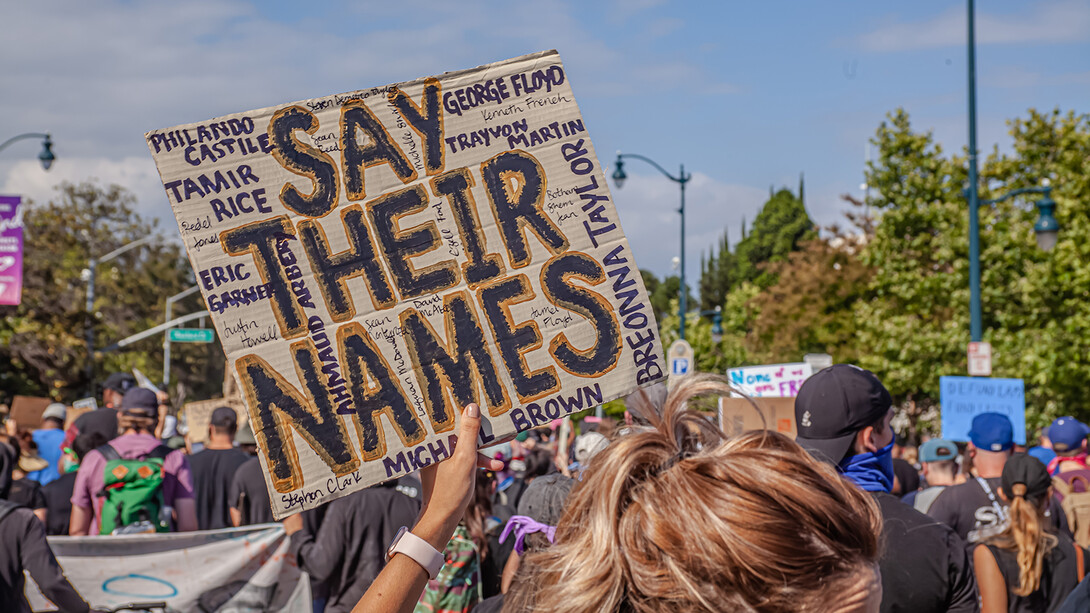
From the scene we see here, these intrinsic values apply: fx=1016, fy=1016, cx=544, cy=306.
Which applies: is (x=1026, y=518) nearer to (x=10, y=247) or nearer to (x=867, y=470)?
(x=867, y=470)

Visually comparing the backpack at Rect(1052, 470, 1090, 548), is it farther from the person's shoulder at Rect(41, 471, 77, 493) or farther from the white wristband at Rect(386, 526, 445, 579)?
the person's shoulder at Rect(41, 471, 77, 493)

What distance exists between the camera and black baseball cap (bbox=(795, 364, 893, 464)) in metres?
3.48

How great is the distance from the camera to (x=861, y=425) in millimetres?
3504

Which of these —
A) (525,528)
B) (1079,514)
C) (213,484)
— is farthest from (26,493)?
(1079,514)

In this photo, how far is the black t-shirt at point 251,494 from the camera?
7.27 metres

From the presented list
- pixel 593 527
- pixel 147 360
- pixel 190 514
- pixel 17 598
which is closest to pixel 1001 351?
pixel 190 514

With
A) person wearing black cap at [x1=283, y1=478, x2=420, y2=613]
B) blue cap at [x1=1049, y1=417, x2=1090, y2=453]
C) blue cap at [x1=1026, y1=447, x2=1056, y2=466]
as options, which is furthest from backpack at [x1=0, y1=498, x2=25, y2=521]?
blue cap at [x1=1026, y1=447, x2=1056, y2=466]

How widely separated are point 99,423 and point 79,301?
40964 mm

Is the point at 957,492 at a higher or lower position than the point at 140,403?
lower

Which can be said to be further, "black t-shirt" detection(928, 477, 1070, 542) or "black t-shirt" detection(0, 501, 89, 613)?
"black t-shirt" detection(928, 477, 1070, 542)

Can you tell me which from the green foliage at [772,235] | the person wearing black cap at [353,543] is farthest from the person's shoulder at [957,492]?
the green foliage at [772,235]

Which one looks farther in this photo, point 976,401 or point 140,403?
point 976,401

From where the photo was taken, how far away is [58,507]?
7.03 m

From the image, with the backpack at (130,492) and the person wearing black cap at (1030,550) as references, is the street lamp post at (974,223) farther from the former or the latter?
the backpack at (130,492)
